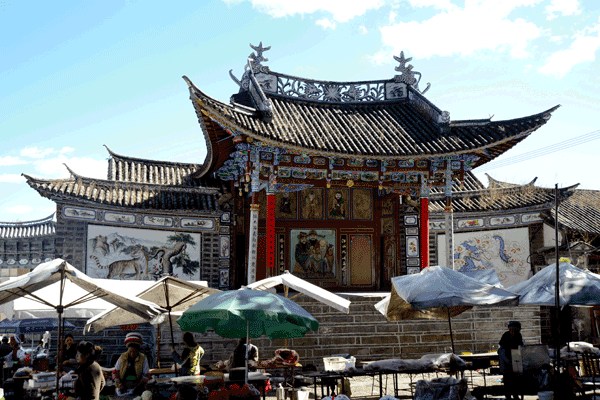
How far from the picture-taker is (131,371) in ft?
27.5

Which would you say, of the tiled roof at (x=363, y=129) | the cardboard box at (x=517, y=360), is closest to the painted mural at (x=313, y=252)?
the tiled roof at (x=363, y=129)

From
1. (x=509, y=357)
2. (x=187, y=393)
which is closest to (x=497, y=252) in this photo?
(x=509, y=357)

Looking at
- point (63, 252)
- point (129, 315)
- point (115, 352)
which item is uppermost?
point (63, 252)

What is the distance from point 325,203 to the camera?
1870 centimetres

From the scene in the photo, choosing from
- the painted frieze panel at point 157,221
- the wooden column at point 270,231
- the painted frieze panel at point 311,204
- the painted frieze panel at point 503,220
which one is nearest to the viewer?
the wooden column at point 270,231

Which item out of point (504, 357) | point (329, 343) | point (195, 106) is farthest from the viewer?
point (195, 106)

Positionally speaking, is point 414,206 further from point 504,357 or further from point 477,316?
point 504,357

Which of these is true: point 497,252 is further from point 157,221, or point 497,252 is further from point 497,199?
point 157,221

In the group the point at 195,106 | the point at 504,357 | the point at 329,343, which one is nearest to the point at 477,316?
the point at 329,343

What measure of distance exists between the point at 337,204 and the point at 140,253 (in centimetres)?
537

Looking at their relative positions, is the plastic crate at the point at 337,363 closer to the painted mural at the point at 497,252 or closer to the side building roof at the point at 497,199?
the side building roof at the point at 497,199

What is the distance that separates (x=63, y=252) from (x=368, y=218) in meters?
7.97

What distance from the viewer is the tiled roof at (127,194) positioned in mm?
17156

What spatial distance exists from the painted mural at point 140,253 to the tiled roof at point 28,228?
12.9ft
